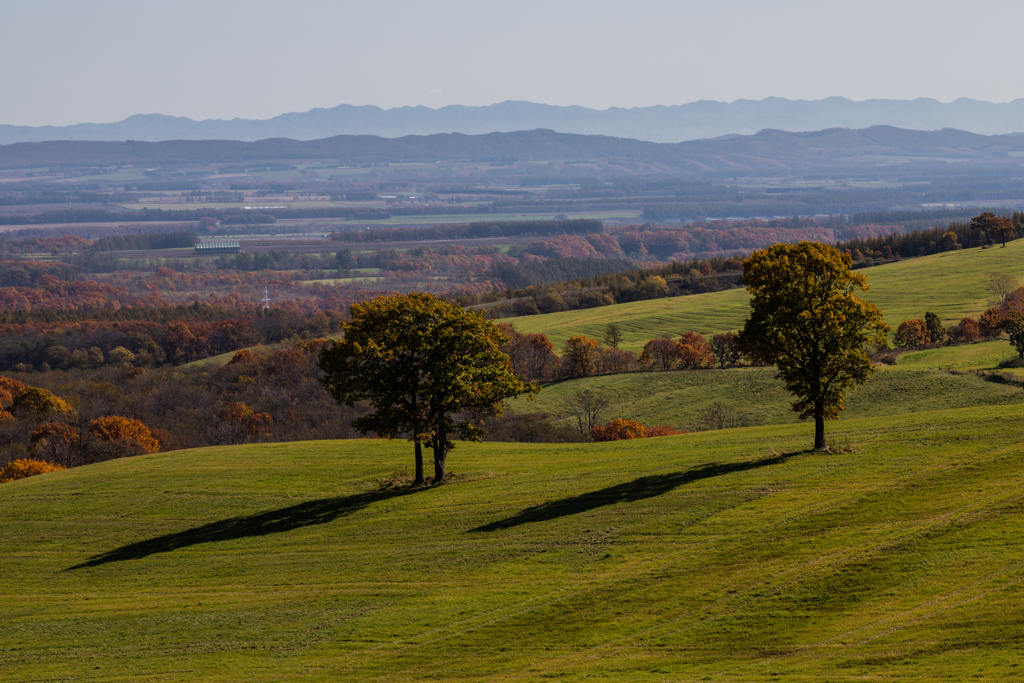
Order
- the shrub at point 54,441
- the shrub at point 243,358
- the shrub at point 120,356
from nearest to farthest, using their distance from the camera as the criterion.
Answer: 1. the shrub at point 54,441
2. the shrub at point 243,358
3. the shrub at point 120,356

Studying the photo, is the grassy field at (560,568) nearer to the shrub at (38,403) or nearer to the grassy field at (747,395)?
the grassy field at (747,395)

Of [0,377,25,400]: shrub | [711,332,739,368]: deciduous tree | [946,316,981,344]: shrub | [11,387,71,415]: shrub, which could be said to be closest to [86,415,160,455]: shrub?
[11,387,71,415]: shrub

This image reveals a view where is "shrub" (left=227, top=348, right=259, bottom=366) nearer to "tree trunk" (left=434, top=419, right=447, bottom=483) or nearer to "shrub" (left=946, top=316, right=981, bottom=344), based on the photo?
"tree trunk" (left=434, top=419, right=447, bottom=483)

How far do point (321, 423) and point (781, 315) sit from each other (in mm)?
74371

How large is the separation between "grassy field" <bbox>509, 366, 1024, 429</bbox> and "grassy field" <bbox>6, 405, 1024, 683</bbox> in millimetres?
27218

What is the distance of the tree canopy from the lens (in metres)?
49.9

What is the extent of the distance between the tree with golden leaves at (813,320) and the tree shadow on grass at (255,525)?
21.4 meters

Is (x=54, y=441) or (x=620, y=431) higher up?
(x=620, y=431)

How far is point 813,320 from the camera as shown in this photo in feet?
151

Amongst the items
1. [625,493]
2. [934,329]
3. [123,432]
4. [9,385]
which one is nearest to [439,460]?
[625,493]

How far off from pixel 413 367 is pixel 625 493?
546 inches

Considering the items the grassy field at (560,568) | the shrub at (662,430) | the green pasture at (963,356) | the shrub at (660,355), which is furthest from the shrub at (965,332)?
the grassy field at (560,568)

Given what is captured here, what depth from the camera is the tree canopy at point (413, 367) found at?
164ft

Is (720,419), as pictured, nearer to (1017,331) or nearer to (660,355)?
(1017,331)
